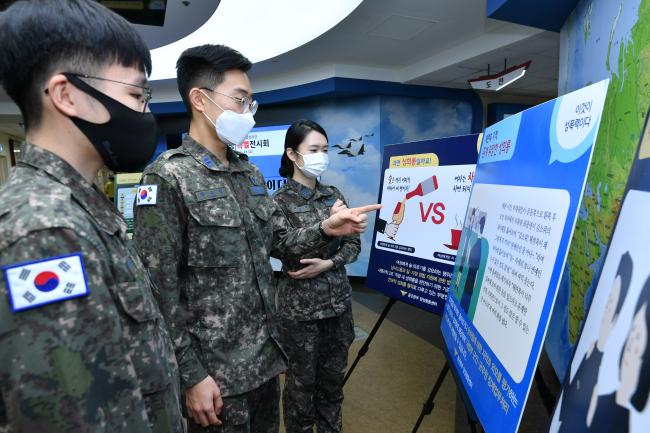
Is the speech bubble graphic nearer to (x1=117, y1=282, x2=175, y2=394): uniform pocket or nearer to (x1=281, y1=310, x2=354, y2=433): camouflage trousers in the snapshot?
(x1=117, y1=282, x2=175, y2=394): uniform pocket

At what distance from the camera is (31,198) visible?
0.52m

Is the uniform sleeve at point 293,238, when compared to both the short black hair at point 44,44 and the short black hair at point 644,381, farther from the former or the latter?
the short black hair at point 644,381

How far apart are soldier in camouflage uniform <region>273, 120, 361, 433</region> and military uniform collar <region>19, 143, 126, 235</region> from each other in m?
1.00

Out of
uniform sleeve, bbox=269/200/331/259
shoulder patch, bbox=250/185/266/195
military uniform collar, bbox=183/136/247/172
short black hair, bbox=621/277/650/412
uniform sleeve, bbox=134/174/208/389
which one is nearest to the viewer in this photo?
short black hair, bbox=621/277/650/412

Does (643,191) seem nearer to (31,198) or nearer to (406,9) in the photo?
(31,198)

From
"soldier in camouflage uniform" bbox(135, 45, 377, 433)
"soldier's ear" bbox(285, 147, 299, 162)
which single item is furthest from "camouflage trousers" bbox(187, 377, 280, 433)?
"soldier's ear" bbox(285, 147, 299, 162)

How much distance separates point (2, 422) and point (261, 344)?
26.2 inches

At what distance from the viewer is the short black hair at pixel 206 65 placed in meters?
1.13

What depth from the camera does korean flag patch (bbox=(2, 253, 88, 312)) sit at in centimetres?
47

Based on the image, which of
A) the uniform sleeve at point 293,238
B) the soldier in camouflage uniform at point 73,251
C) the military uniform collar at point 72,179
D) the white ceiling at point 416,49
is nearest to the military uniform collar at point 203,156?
the uniform sleeve at point 293,238

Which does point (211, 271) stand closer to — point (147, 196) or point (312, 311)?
point (147, 196)

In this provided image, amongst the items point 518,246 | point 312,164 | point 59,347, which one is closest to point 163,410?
point 59,347

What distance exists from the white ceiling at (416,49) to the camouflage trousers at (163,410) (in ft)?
10.4

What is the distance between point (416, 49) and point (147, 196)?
3948mm
